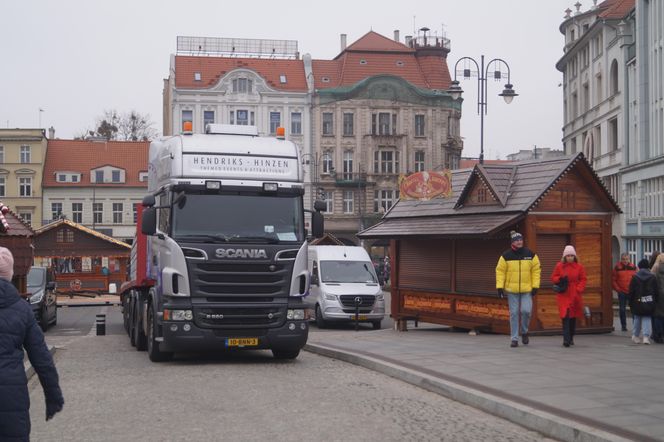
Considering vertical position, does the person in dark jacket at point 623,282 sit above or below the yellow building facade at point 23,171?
A: below

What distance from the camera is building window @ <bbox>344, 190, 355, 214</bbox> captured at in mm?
78438

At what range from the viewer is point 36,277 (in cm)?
2873

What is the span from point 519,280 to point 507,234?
285 centimetres

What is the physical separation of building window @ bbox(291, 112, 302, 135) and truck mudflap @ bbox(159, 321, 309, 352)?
63.3 metres

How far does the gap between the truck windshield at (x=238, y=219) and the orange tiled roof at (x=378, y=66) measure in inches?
2533

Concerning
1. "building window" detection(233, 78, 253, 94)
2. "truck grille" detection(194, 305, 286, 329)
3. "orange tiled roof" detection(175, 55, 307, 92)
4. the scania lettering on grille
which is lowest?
"truck grille" detection(194, 305, 286, 329)

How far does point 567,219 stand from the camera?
1875cm

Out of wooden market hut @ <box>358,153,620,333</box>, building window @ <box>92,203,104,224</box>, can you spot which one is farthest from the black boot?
building window @ <box>92,203,104,224</box>

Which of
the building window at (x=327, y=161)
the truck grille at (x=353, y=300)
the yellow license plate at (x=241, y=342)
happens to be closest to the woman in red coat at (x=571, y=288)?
the yellow license plate at (x=241, y=342)

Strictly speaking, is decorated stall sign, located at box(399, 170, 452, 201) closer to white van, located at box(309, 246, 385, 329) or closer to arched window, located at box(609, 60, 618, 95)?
white van, located at box(309, 246, 385, 329)

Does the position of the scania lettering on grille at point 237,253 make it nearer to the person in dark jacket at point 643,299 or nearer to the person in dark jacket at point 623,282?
the person in dark jacket at point 643,299

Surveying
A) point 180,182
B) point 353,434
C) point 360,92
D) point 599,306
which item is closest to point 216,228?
point 180,182

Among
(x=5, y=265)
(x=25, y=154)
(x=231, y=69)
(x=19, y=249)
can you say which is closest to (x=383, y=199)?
(x=231, y=69)

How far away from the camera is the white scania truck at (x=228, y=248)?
14922 mm
